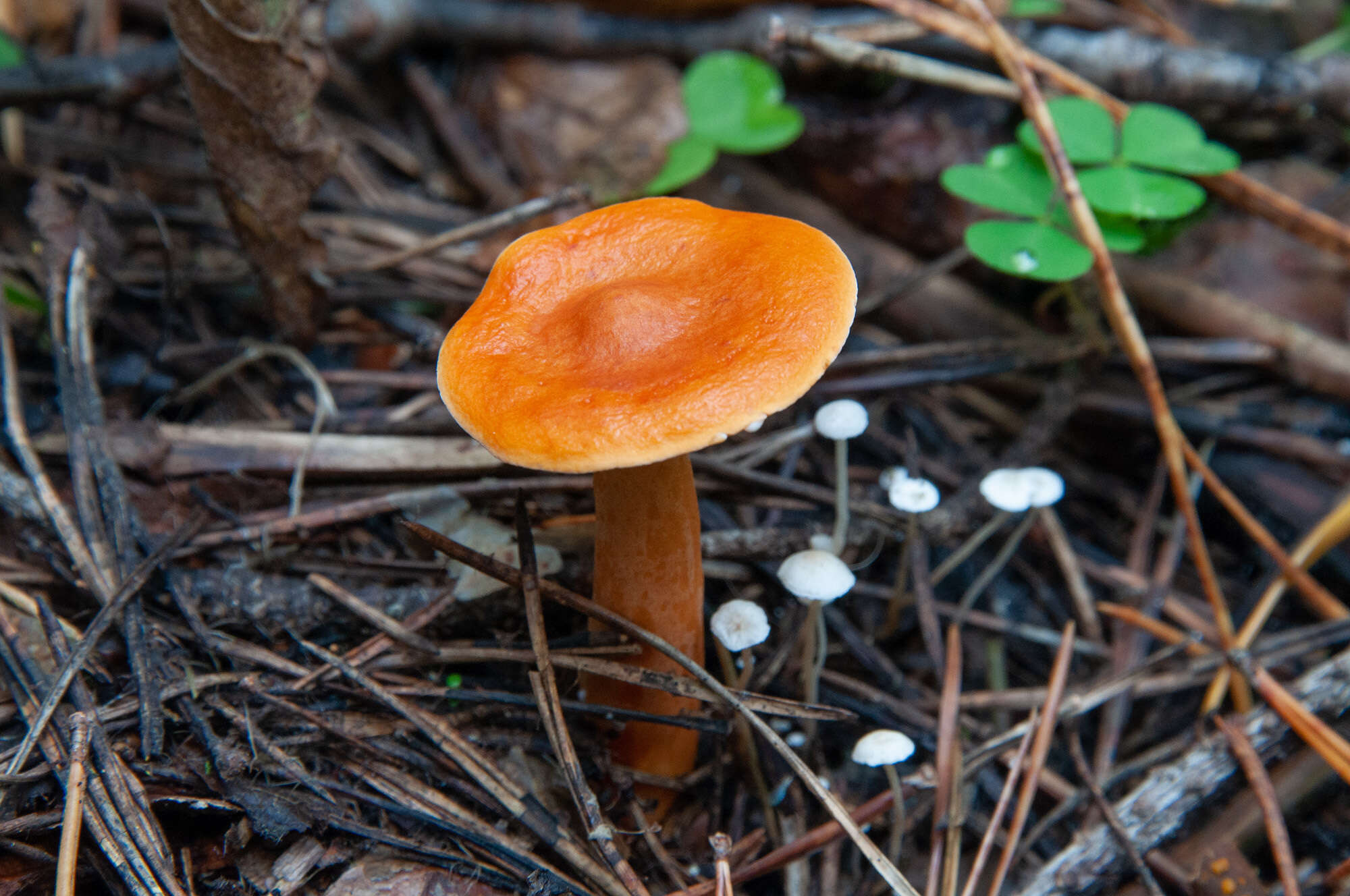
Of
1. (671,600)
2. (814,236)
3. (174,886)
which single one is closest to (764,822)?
(671,600)

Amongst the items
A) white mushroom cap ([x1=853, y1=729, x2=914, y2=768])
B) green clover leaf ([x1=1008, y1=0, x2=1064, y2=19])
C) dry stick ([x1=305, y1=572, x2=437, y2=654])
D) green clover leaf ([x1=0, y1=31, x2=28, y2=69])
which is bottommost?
white mushroom cap ([x1=853, y1=729, x2=914, y2=768])

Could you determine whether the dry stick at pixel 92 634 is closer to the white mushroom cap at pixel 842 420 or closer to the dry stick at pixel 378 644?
the dry stick at pixel 378 644

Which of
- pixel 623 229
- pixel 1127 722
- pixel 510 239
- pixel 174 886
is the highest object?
pixel 623 229

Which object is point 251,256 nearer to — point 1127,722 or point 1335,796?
point 1127,722

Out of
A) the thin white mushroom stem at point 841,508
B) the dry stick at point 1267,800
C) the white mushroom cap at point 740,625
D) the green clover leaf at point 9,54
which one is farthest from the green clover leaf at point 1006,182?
the green clover leaf at point 9,54

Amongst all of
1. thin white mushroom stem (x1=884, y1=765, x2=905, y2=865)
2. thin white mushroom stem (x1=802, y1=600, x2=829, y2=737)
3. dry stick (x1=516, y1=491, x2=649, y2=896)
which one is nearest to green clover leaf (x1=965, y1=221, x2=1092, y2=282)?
thin white mushroom stem (x1=802, y1=600, x2=829, y2=737)

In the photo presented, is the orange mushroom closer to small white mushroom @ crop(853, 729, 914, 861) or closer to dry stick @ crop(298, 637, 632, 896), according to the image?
dry stick @ crop(298, 637, 632, 896)

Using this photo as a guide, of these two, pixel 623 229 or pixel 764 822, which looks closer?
pixel 623 229
